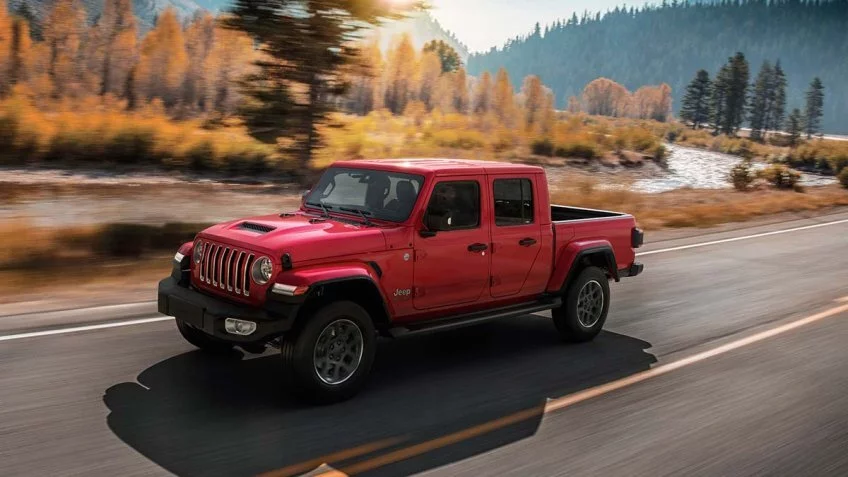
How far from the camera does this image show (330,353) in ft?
19.2

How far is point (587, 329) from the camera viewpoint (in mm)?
8023

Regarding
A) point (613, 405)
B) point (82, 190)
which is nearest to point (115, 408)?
point (613, 405)

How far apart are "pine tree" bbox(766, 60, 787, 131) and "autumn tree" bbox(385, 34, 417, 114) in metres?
94.3

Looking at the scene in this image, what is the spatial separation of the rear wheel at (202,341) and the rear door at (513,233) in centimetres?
248

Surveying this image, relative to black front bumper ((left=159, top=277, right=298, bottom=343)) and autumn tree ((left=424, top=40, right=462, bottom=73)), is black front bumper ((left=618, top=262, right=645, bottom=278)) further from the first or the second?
autumn tree ((left=424, top=40, right=462, bottom=73))

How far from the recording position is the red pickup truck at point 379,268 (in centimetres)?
568

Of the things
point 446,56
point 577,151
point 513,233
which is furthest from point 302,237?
point 446,56

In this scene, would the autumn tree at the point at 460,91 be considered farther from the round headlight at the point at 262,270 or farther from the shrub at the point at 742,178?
the round headlight at the point at 262,270

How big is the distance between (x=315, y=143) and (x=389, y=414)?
11269mm

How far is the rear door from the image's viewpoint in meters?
7.06

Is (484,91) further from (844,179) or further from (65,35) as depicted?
(844,179)

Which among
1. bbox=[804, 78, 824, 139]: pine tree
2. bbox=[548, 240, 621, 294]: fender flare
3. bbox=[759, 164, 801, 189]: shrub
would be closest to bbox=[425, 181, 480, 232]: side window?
bbox=[548, 240, 621, 294]: fender flare

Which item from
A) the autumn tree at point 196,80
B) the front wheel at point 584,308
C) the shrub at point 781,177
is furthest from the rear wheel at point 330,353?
the autumn tree at point 196,80

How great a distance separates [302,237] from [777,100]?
18486 centimetres
